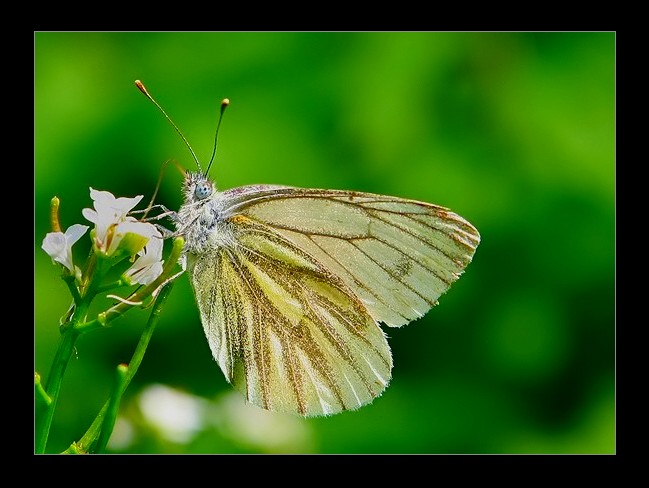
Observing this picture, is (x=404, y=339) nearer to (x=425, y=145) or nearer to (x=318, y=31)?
(x=425, y=145)

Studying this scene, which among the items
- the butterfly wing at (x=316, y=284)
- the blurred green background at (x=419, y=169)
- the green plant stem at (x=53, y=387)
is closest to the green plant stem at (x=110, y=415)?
the green plant stem at (x=53, y=387)

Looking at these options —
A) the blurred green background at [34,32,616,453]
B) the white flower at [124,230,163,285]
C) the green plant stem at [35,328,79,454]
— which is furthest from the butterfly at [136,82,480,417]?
the blurred green background at [34,32,616,453]

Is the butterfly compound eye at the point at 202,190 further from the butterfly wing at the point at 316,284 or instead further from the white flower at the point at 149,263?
the white flower at the point at 149,263

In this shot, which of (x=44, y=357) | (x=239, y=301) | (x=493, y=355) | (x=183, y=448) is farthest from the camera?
(x=493, y=355)

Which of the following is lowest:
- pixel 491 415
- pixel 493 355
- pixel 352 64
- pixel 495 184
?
pixel 491 415

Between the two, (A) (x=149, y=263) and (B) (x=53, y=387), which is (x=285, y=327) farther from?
(B) (x=53, y=387)

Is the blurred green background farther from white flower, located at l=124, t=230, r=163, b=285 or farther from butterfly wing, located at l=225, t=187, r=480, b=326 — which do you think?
white flower, located at l=124, t=230, r=163, b=285
